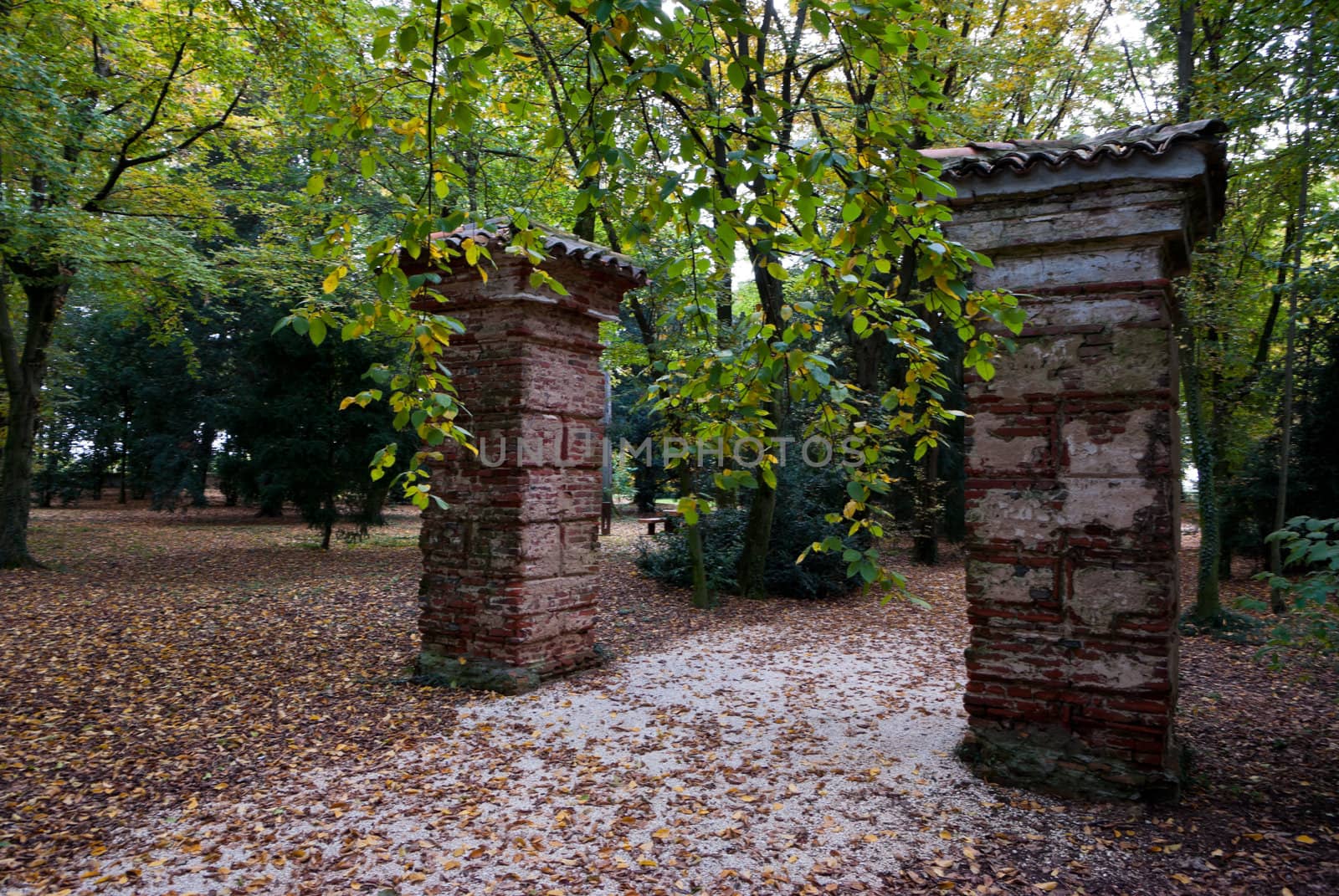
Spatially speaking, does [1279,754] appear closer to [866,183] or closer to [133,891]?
[866,183]

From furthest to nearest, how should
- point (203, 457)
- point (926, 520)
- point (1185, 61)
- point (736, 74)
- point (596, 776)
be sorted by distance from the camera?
point (203, 457), point (926, 520), point (1185, 61), point (596, 776), point (736, 74)

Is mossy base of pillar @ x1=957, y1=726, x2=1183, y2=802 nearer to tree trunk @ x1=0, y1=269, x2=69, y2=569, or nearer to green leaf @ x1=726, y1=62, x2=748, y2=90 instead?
green leaf @ x1=726, y1=62, x2=748, y2=90

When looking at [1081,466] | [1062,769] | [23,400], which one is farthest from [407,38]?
[23,400]

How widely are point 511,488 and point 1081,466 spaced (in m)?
4.25

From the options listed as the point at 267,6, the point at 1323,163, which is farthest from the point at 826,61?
the point at 267,6

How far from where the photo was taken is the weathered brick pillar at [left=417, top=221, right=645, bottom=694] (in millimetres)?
6352

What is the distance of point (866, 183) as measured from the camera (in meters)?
2.23

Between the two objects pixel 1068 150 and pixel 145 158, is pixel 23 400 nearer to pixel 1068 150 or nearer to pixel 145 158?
pixel 145 158

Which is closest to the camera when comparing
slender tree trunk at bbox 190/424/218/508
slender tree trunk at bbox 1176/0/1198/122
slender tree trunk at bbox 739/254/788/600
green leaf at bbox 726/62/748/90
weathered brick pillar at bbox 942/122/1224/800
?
green leaf at bbox 726/62/748/90

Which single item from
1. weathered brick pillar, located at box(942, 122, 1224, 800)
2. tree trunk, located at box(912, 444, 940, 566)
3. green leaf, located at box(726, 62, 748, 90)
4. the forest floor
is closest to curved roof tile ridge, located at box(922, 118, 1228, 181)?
weathered brick pillar, located at box(942, 122, 1224, 800)

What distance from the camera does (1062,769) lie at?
14.3 ft

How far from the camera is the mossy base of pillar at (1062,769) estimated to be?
4168mm

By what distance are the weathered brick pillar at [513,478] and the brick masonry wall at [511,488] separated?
1 centimetres

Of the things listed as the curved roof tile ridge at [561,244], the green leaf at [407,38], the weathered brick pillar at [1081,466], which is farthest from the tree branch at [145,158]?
the weathered brick pillar at [1081,466]
